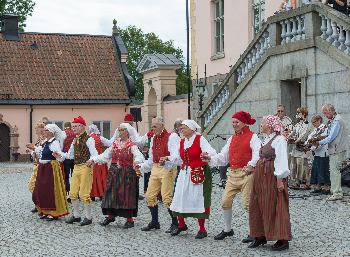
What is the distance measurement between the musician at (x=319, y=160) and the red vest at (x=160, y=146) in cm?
439

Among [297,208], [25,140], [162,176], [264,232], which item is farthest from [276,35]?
[25,140]

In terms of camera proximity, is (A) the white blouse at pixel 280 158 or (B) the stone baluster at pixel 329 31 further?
(B) the stone baluster at pixel 329 31

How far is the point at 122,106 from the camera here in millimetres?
39969

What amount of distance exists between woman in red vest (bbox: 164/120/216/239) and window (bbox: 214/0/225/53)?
1579 cm

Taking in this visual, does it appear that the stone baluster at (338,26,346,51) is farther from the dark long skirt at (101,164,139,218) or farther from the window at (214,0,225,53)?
the window at (214,0,225,53)

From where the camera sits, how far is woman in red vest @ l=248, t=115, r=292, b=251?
8.76 meters

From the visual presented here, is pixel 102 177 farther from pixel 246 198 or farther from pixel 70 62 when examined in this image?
pixel 70 62

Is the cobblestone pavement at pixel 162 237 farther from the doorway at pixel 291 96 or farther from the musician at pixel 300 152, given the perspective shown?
the doorway at pixel 291 96

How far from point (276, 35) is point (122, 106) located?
78.1 feet

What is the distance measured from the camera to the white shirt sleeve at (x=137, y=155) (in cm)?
1098

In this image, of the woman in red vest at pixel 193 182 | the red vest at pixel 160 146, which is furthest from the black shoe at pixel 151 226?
the red vest at pixel 160 146

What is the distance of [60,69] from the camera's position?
40.0 meters

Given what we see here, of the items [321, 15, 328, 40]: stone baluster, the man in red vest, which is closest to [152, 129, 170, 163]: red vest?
the man in red vest

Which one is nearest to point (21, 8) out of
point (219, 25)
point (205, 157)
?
point (219, 25)
